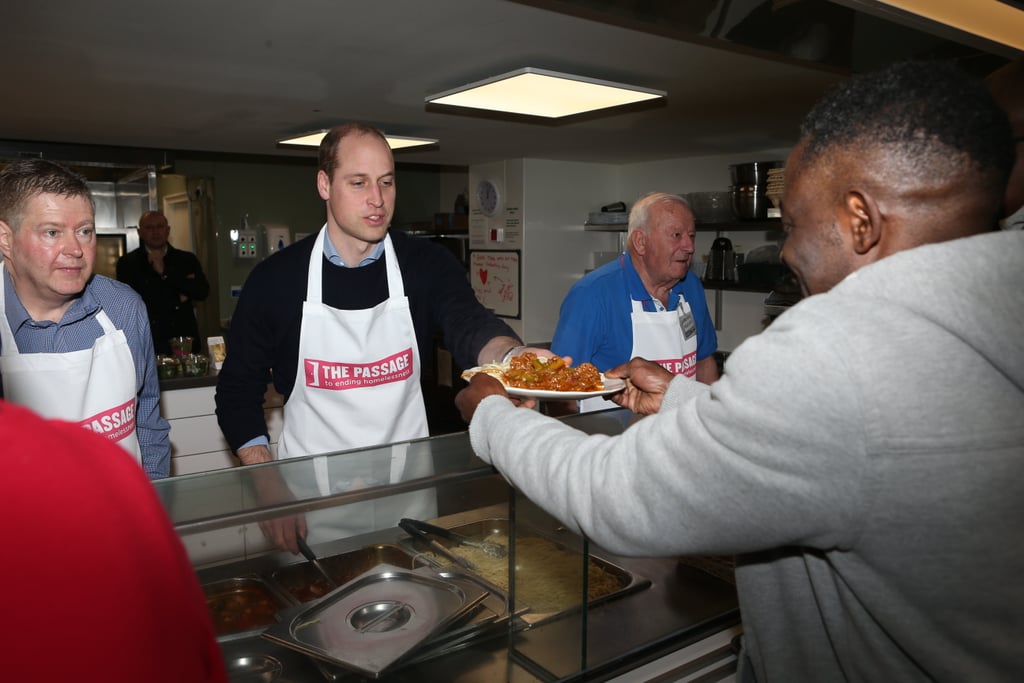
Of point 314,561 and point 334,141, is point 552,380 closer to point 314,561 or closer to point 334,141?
point 314,561

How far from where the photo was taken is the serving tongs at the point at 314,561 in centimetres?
140

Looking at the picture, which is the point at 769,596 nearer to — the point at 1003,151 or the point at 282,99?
the point at 1003,151

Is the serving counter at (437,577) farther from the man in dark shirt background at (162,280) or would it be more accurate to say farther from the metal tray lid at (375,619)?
the man in dark shirt background at (162,280)

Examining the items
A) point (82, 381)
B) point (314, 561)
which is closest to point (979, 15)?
point (314, 561)

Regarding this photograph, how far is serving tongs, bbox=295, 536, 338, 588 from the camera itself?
140 centimetres

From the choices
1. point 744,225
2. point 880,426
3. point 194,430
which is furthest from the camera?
point 744,225

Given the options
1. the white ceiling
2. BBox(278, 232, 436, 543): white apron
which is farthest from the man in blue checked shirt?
the white ceiling

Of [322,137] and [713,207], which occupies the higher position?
[322,137]

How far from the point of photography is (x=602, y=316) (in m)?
3.29

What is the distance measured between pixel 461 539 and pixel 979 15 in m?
2.03

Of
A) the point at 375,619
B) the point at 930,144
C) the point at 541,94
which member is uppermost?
the point at 541,94

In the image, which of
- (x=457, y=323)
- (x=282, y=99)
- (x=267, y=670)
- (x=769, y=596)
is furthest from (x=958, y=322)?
(x=282, y=99)

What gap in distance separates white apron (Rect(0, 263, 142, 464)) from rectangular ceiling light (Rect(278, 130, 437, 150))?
283 centimetres

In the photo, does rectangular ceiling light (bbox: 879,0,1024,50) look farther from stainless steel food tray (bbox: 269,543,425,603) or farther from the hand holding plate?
stainless steel food tray (bbox: 269,543,425,603)
